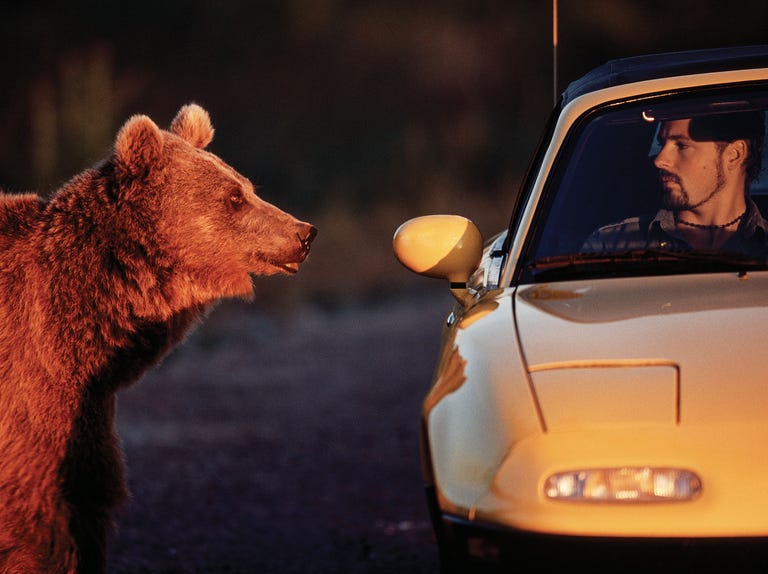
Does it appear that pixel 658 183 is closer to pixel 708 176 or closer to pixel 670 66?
pixel 708 176

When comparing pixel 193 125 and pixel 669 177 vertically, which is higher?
pixel 193 125

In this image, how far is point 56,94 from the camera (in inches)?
1086

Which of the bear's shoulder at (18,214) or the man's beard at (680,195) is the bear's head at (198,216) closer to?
the bear's shoulder at (18,214)

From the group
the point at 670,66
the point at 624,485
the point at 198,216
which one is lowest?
the point at 624,485

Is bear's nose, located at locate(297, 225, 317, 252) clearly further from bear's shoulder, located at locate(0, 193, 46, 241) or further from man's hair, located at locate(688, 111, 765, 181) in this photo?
man's hair, located at locate(688, 111, 765, 181)

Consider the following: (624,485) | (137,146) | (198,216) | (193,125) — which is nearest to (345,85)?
(193,125)

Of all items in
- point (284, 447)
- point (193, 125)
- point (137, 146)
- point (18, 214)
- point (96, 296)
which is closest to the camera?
point (96, 296)

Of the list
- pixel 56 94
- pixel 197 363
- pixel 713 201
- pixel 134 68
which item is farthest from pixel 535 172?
pixel 134 68

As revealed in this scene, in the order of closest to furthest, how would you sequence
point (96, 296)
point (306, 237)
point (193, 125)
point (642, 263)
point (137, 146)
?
1. point (642, 263)
2. point (96, 296)
3. point (137, 146)
4. point (306, 237)
5. point (193, 125)

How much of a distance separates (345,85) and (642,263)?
114 ft

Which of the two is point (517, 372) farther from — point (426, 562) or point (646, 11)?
point (646, 11)

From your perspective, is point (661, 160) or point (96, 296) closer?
point (661, 160)

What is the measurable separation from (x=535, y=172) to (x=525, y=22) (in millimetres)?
36327

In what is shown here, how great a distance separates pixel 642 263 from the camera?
12.6ft
